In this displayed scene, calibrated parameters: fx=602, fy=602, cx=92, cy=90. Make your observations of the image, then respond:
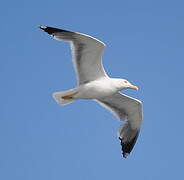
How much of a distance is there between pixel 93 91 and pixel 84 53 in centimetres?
96

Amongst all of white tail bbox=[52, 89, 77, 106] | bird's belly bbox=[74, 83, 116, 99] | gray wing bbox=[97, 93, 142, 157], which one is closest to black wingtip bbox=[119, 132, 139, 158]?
gray wing bbox=[97, 93, 142, 157]

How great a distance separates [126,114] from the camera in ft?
51.5

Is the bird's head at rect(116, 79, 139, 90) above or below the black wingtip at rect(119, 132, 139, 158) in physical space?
above

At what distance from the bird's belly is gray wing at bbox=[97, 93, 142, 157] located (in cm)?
104

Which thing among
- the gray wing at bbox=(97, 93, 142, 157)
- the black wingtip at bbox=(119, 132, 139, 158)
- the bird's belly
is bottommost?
the black wingtip at bbox=(119, 132, 139, 158)

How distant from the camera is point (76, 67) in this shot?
14227 mm

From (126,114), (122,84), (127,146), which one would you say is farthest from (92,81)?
(127,146)

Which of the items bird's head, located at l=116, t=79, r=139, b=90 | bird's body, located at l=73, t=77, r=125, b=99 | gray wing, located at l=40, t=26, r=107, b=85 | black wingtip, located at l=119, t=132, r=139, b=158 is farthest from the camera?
black wingtip, located at l=119, t=132, r=139, b=158

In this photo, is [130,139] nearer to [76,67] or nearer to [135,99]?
[135,99]

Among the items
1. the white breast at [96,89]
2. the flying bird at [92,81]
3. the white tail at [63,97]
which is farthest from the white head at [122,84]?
the white tail at [63,97]

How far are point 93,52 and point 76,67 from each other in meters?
0.64

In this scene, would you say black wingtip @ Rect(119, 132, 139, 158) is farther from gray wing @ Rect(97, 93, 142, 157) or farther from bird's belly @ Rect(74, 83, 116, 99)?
bird's belly @ Rect(74, 83, 116, 99)

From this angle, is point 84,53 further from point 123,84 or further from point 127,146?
point 127,146

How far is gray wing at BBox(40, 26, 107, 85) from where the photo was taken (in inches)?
531
